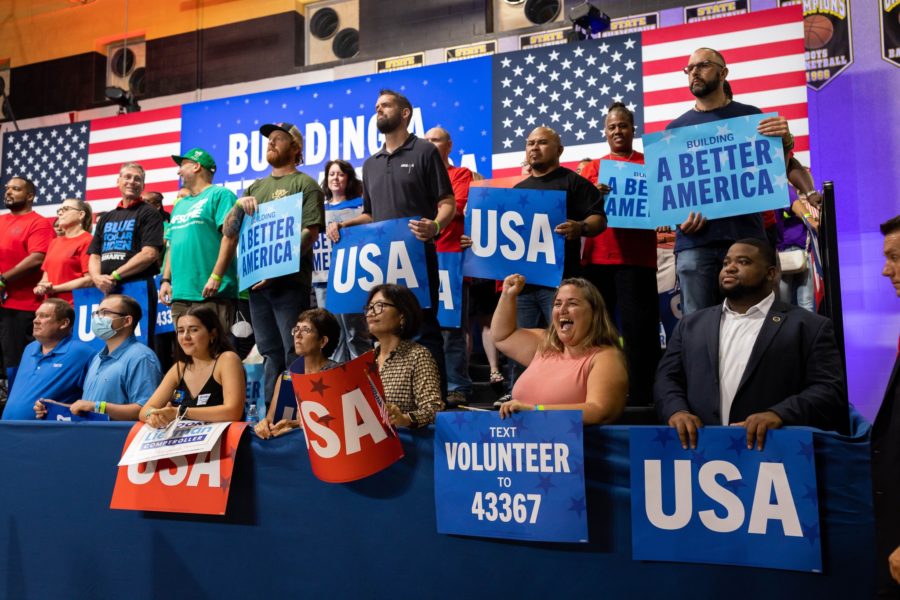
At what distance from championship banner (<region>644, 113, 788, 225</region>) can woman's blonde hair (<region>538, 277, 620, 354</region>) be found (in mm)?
817

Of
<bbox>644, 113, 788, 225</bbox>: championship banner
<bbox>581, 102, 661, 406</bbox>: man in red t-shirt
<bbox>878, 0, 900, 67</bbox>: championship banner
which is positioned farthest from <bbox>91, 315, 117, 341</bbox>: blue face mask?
<bbox>878, 0, 900, 67</bbox>: championship banner

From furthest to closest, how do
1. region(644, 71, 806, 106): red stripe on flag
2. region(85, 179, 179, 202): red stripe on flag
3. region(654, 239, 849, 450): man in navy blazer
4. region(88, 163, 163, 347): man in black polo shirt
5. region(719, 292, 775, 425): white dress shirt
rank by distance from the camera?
region(85, 179, 179, 202): red stripe on flag, region(644, 71, 806, 106): red stripe on flag, region(88, 163, 163, 347): man in black polo shirt, region(719, 292, 775, 425): white dress shirt, region(654, 239, 849, 450): man in navy blazer

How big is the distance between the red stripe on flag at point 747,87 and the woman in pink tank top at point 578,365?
3533 millimetres

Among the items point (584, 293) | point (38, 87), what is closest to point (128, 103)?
point (38, 87)

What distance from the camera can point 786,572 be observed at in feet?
7.55

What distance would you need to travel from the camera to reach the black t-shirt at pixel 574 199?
406 cm

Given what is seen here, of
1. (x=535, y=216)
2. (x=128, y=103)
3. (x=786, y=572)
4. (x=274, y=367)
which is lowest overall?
(x=786, y=572)

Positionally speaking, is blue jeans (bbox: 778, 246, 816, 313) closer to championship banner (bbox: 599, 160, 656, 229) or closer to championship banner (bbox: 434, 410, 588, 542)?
championship banner (bbox: 599, 160, 656, 229)

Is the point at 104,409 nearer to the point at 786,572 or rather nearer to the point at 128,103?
the point at 786,572

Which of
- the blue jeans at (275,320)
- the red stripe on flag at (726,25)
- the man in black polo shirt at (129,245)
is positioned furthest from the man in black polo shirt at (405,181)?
the red stripe on flag at (726,25)

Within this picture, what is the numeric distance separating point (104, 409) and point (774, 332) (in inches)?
113

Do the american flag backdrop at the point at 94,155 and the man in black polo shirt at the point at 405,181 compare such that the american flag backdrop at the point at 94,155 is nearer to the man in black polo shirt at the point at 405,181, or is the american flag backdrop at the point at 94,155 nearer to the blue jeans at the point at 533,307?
the man in black polo shirt at the point at 405,181

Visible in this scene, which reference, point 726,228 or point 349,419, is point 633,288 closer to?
point 726,228

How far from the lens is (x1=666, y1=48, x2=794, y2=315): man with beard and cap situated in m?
3.61
